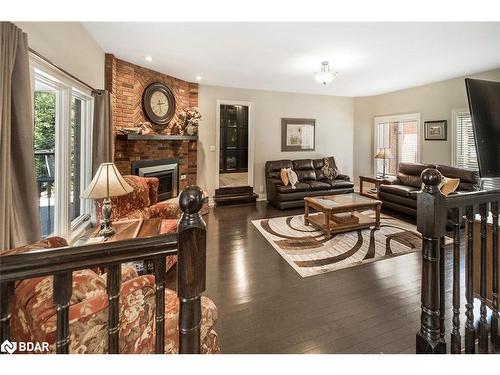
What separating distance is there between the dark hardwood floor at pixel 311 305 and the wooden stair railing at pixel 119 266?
1.09 meters

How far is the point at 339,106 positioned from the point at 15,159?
23.0 feet

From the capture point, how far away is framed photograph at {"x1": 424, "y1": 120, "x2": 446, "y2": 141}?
5238 millimetres

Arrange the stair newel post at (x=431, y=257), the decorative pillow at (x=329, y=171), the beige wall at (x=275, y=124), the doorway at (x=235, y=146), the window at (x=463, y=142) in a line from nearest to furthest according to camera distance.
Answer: the stair newel post at (x=431, y=257)
the window at (x=463, y=142)
the beige wall at (x=275, y=124)
the doorway at (x=235, y=146)
the decorative pillow at (x=329, y=171)

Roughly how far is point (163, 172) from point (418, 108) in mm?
5656

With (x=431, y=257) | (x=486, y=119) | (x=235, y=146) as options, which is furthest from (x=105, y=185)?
(x=235, y=146)

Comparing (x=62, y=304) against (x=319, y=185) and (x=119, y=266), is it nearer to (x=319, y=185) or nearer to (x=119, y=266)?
(x=119, y=266)

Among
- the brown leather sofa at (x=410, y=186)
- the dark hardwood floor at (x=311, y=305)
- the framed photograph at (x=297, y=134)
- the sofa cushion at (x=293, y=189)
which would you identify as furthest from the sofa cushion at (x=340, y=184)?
the dark hardwood floor at (x=311, y=305)

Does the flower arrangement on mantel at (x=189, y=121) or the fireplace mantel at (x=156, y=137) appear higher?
the flower arrangement on mantel at (x=189, y=121)

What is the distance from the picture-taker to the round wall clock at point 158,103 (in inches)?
179

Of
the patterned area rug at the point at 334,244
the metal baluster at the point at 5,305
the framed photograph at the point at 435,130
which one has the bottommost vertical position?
the patterned area rug at the point at 334,244

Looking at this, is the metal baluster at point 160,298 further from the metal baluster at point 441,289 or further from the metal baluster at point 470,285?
the metal baluster at point 470,285

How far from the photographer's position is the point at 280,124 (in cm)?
649
